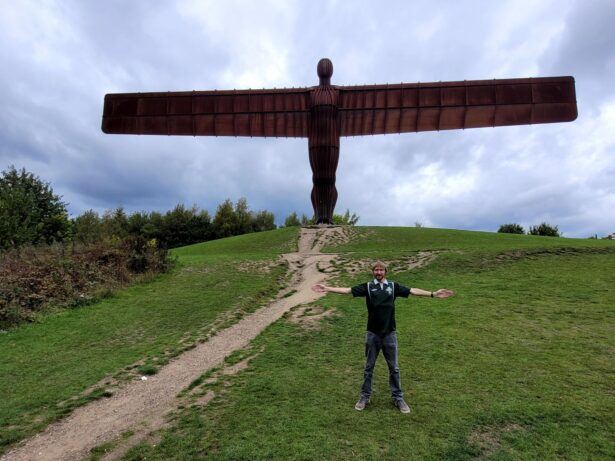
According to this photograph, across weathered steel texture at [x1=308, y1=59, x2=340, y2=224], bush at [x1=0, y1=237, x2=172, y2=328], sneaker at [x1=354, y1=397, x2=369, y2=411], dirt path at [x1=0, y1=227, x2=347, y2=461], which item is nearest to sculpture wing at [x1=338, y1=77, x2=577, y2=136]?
weathered steel texture at [x1=308, y1=59, x2=340, y2=224]

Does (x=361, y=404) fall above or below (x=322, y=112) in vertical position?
below

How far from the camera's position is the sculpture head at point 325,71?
2675 centimetres

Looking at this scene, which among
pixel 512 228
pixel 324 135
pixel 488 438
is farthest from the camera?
pixel 512 228

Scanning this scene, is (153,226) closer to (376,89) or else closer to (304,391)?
(376,89)

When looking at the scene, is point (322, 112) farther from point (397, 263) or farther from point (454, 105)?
point (397, 263)

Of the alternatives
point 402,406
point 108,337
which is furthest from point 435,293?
point 108,337

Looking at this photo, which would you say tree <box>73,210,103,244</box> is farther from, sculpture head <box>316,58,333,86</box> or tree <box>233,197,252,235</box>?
sculpture head <box>316,58,333,86</box>

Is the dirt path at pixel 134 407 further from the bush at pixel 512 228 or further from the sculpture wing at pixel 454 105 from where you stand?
the bush at pixel 512 228

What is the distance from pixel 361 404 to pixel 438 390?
4.94 ft

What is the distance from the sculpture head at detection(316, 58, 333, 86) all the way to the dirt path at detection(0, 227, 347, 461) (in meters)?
19.0

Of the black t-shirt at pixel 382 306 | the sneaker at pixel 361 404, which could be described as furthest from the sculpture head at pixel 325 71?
the sneaker at pixel 361 404

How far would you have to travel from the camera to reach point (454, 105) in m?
25.7

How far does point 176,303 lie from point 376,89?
19074mm

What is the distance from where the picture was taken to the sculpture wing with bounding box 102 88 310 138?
85.8 ft
